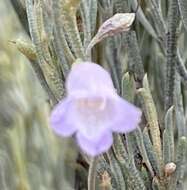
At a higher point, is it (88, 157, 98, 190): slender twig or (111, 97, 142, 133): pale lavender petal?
(111, 97, 142, 133): pale lavender petal

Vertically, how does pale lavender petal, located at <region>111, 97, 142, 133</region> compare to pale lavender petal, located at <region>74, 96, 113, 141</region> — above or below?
above

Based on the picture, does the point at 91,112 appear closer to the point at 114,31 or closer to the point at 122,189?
the point at 114,31

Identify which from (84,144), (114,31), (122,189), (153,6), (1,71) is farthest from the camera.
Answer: (1,71)

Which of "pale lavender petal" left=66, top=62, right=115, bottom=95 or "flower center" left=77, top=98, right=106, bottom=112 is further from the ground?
"pale lavender petal" left=66, top=62, right=115, bottom=95

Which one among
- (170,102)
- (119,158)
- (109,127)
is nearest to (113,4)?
(170,102)

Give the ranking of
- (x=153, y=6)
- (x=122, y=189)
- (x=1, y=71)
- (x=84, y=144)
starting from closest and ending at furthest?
(x=84, y=144), (x=122, y=189), (x=153, y=6), (x=1, y=71)

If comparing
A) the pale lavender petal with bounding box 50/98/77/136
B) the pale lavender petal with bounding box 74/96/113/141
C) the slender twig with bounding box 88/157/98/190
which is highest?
the pale lavender petal with bounding box 50/98/77/136
